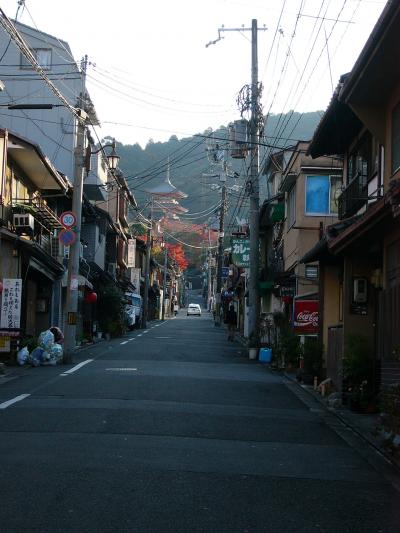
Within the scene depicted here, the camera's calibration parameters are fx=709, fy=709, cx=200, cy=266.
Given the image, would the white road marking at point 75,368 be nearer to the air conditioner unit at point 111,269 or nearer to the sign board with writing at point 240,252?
the sign board with writing at point 240,252

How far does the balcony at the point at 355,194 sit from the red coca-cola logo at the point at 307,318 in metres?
4.28

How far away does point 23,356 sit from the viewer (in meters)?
21.5

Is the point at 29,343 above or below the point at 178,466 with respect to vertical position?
above

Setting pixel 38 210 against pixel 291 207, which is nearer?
pixel 38 210

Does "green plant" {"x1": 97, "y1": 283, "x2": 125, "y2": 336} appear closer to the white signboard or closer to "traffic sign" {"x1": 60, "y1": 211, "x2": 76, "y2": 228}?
"traffic sign" {"x1": 60, "y1": 211, "x2": 76, "y2": 228}

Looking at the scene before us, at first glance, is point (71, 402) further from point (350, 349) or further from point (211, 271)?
point (211, 271)

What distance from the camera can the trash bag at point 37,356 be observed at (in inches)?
856

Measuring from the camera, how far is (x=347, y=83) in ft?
37.6

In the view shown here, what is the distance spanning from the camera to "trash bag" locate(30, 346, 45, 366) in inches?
856

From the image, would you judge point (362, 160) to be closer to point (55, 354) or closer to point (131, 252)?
point (55, 354)

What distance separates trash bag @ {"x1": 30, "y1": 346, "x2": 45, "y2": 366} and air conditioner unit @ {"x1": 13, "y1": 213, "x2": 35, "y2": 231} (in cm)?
426

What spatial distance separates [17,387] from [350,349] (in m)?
7.35

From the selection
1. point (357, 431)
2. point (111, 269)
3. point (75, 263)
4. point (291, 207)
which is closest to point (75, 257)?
point (75, 263)

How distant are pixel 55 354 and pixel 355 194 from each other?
36.7 ft
